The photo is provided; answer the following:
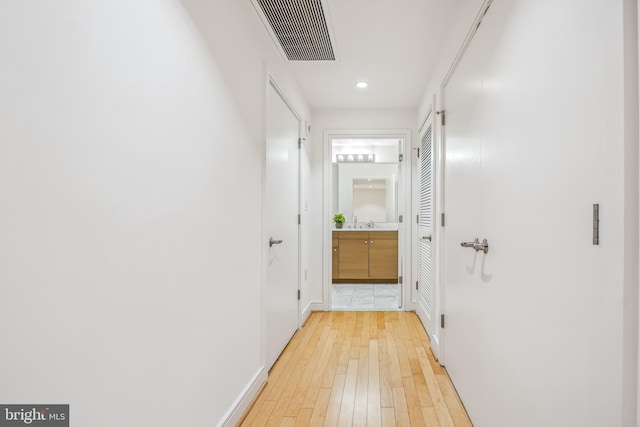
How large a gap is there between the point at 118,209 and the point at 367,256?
191 inches

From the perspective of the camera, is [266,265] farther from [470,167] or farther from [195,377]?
[470,167]

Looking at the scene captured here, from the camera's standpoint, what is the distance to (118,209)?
962mm

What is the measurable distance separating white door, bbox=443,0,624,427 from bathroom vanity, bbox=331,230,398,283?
12.1 ft

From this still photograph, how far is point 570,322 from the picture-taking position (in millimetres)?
899

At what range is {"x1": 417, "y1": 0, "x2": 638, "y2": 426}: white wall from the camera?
0.70 meters

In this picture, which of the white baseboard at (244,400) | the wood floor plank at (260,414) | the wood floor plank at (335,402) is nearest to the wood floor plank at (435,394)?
the wood floor plank at (335,402)

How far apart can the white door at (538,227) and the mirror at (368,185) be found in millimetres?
4082

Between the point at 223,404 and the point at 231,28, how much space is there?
1.81 meters

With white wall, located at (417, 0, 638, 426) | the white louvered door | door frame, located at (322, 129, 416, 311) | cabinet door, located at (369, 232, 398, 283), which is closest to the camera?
white wall, located at (417, 0, 638, 426)

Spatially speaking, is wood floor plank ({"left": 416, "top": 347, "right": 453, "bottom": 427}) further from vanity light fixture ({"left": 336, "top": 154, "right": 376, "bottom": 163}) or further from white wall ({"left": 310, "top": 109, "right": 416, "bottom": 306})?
vanity light fixture ({"left": 336, "top": 154, "right": 376, "bottom": 163})

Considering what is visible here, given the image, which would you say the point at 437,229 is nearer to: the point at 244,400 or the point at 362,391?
the point at 362,391

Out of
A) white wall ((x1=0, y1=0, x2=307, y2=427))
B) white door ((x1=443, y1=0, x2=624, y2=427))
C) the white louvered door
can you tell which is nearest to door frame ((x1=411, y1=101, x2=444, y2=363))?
the white louvered door

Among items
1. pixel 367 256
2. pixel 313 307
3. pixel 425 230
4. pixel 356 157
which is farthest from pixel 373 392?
pixel 356 157

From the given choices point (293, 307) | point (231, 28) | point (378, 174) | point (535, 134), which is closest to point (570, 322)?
point (535, 134)
